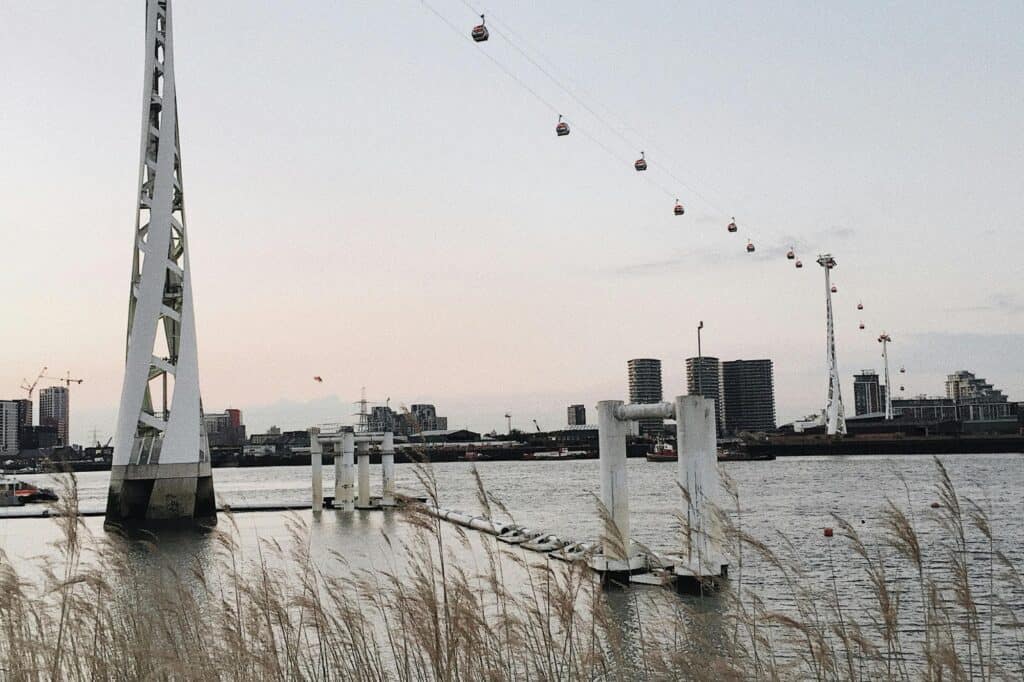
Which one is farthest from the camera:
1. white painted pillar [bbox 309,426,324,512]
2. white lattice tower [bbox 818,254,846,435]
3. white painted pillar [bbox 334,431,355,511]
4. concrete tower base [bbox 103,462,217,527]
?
white lattice tower [bbox 818,254,846,435]

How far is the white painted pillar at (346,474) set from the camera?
225ft

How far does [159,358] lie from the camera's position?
57.8 meters

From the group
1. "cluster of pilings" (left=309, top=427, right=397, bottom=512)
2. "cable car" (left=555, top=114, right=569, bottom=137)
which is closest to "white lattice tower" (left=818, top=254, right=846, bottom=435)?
"cluster of pilings" (left=309, top=427, right=397, bottom=512)

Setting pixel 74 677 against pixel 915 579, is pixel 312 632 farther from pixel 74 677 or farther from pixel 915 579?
pixel 915 579

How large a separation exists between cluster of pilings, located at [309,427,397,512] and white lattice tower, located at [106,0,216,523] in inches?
427

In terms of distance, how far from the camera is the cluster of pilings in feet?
225

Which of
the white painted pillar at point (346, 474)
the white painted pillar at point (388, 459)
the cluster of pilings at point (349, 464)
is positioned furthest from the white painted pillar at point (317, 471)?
the white painted pillar at point (388, 459)

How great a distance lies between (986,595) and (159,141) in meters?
49.5

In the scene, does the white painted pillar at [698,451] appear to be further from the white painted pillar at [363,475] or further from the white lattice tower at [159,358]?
the white painted pillar at [363,475]

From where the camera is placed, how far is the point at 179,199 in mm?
59062

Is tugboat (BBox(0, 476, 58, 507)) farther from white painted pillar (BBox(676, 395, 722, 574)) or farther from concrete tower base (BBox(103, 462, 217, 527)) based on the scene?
white painted pillar (BBox(676, 395, 722, 574))

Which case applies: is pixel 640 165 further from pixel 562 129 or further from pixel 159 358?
pixel 159 358

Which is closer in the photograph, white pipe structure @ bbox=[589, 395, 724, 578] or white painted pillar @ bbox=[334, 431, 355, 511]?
white pipe structure @ bbox=[589, 395, 724, 578]

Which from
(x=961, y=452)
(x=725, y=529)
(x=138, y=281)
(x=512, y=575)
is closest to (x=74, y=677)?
(x=725, y=529)
